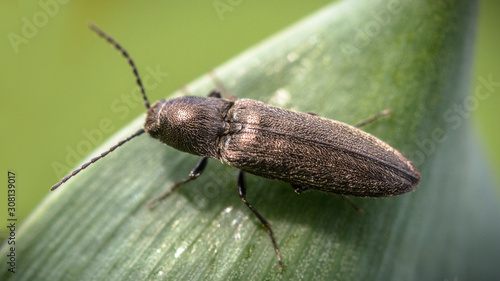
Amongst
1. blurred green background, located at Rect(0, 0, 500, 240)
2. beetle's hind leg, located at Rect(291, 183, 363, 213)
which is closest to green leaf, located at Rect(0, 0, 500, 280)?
beetle's hind leg, located at Rect(291, 183, 363, 213)

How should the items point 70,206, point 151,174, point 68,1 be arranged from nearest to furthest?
1. point 70,206
2. point 151,174
3. point 68,1

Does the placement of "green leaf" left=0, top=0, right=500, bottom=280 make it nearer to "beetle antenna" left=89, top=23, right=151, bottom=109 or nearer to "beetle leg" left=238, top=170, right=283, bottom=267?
"beetle leg" left=238, top=170, right=283, bottom=267

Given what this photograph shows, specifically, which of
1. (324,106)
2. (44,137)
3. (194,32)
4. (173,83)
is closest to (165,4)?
(194,32)

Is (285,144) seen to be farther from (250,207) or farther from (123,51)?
(123,51)

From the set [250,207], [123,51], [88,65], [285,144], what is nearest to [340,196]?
[285,144]

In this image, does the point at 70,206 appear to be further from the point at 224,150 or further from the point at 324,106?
the point at 324,106
